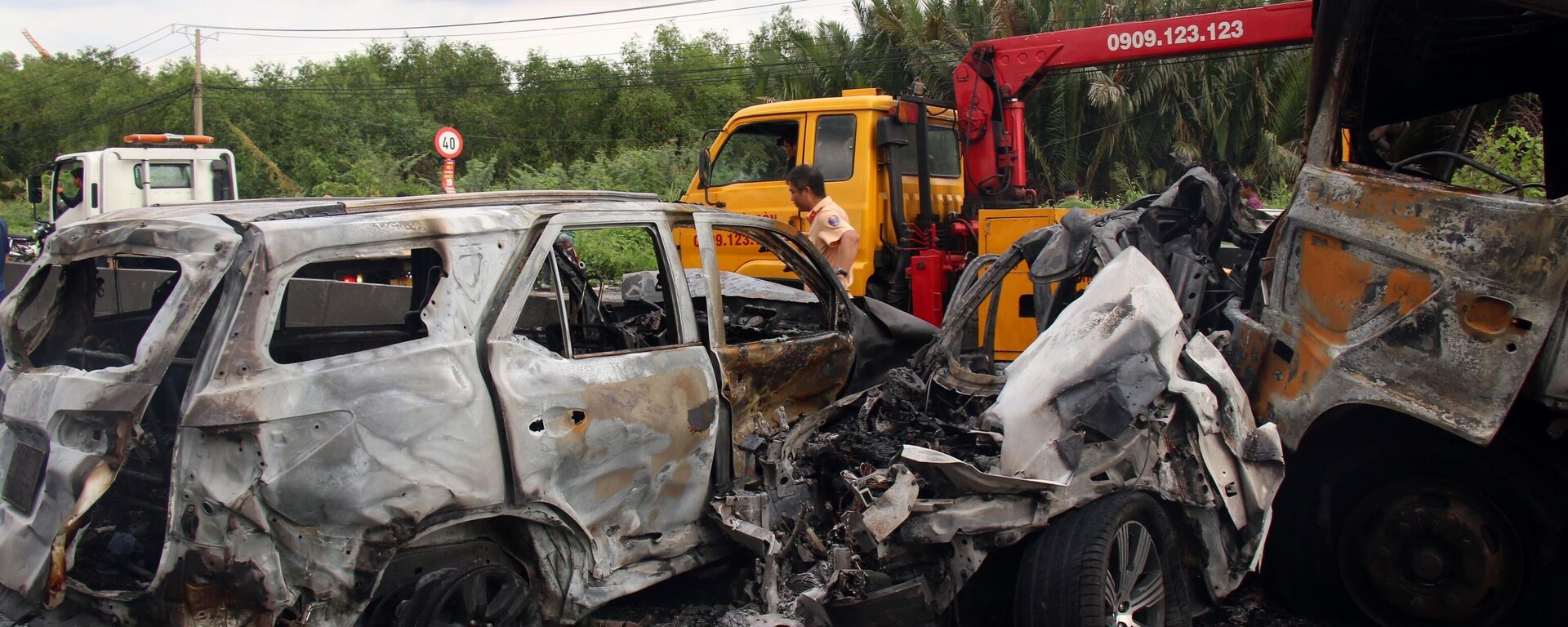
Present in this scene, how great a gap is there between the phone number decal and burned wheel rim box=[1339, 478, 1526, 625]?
15.4 feet

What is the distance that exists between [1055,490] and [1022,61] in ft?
19.2

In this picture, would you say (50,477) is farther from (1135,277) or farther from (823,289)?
(1135,277)

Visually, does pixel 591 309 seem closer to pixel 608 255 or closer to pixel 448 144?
pixel 448 144

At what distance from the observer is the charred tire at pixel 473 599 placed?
3.16 meters

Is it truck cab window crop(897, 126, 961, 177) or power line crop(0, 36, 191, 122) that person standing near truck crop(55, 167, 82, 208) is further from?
power line crop(0, 36, 191, 122)

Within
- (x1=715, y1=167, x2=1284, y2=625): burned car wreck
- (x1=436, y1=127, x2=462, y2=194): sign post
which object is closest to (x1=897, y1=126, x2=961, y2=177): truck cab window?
(x1=715, y1=167, x2=1284, y2=625): burned car wreck

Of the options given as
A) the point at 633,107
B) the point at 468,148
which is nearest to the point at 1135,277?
the point at 633,107

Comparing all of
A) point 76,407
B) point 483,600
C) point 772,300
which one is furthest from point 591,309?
point 76,407

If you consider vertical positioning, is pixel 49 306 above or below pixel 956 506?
above

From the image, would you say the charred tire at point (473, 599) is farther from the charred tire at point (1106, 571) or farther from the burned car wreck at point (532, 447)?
the charred tire at point (1106, 571)

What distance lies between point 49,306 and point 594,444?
75.8 inches

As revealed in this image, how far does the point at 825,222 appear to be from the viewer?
7.06 meters

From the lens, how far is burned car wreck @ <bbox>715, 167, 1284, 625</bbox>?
11.4 feet

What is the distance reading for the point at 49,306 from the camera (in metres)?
3.64
